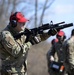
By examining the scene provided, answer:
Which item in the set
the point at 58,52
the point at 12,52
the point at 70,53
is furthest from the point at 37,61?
the point at 12,52

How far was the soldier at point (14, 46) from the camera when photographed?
9664 mm

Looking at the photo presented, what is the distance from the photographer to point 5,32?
32.0 feet

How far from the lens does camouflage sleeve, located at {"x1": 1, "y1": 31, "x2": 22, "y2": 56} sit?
9617 millimetres

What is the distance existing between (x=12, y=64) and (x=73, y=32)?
296cm

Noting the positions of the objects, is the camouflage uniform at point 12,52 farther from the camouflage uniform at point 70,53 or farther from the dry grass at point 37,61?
the dry grass at point 37,61

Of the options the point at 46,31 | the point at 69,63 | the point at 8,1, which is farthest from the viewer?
the point at 8,1

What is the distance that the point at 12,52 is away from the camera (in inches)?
380

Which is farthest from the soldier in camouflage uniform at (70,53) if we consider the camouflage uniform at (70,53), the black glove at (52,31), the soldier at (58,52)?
the soldier at (58,52)

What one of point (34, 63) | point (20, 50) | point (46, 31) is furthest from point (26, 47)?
point (34, 63)

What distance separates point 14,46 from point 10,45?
0.09m

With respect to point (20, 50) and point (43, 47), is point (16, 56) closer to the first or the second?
point (20, 50)

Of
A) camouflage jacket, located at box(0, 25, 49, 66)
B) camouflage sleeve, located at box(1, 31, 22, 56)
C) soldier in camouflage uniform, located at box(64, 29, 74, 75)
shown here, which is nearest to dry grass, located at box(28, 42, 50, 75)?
soldier in camouflage uniform, located at box(64, 29, 74, 75)

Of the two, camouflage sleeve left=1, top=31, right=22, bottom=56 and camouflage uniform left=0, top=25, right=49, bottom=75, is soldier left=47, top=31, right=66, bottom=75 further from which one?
camouflage sleeve left=1, top=31, right=22, bottom=56

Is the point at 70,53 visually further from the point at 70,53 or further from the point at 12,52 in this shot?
the point at 12,52
